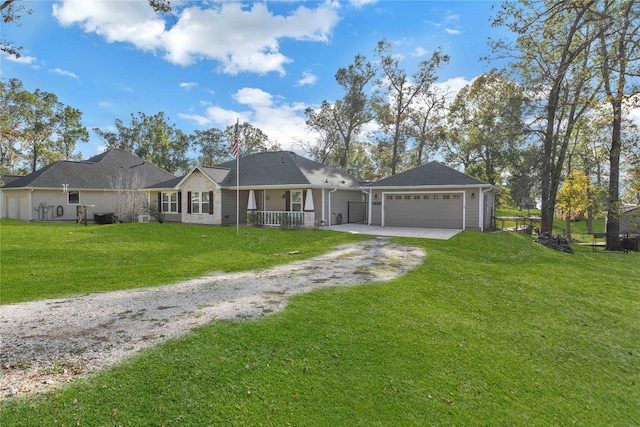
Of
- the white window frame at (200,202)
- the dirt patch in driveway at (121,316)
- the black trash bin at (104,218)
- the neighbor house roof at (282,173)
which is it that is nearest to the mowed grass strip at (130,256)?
the dirt patch in driveway at (121,316)

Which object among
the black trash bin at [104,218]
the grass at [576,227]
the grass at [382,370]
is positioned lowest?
the grass at [576,227]

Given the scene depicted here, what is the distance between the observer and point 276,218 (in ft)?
64.5

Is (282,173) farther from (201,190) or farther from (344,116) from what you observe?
(344,116)

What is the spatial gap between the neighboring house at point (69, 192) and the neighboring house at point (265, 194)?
3.75m

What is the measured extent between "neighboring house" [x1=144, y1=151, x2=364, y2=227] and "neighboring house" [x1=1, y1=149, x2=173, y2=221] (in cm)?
375

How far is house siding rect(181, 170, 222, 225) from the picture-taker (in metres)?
20.4

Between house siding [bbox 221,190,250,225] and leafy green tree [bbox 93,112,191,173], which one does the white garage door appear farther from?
leafy green tree [bbox 93,112,191,173]

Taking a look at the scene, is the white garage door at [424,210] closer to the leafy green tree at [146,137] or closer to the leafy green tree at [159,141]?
the leafy green tree at [159,141]

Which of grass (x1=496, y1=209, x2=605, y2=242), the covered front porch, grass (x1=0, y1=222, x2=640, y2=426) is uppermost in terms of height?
the covered front porch

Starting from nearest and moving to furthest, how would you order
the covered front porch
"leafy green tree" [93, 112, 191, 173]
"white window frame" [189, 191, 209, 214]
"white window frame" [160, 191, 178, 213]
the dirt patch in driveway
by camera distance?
the dirt patch in driveway
the covered front porch
"white window frame" [189, 191, 209, 214]
"white window frame" [160, 191, 178, 213]
"leafy green tree" [93, 112, 191, 173]

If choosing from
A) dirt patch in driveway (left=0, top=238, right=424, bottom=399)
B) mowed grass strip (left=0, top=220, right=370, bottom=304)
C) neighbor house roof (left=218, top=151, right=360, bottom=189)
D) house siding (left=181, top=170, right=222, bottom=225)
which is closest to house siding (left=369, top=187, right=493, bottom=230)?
neighbor house roof (left=218, top=151, right=360, bottom=189)

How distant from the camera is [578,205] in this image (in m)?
22.2

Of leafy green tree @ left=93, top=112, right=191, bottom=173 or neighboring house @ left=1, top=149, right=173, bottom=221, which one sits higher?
leafy green tree @ left=93, top=112, right=191, bottom=173

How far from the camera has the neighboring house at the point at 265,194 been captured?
19.2 metres
